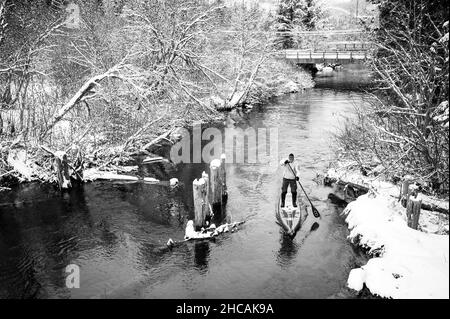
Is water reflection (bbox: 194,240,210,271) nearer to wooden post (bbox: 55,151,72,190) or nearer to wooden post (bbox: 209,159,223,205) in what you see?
wooden post (bbox: 209,159,223,205)

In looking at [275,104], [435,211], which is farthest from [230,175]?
[275,104]

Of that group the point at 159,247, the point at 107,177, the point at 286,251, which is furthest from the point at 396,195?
the point at 107,177

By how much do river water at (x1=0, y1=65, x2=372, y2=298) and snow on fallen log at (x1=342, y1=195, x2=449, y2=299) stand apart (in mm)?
467

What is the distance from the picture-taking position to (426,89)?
10.6 m

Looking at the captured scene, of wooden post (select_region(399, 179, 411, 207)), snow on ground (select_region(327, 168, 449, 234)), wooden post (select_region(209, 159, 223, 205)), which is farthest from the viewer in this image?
wooden post (select_region(209, 159, 223, 205))

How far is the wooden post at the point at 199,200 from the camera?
428 inches

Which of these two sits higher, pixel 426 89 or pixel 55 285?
pixel 426 89

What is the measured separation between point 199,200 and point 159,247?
1.60m

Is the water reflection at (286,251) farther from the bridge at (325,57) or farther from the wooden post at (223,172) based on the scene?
the bridge at (325,57)

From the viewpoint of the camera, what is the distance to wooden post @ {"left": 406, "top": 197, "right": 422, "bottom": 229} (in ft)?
32.1

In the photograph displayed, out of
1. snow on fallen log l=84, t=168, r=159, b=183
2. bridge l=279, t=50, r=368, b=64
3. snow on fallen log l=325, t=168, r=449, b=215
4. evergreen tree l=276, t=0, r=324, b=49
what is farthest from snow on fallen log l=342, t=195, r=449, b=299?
evergreen tree l=276, t=0, r=324, b=49

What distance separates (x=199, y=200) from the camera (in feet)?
35.9
